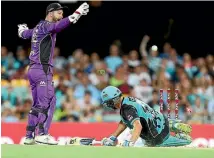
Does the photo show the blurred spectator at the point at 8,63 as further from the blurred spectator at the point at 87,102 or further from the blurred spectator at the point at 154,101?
the blurred spectator at the point at 154,101

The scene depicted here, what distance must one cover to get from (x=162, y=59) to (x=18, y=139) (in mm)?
4637

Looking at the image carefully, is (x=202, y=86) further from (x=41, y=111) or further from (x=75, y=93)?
(x=41, y=111)

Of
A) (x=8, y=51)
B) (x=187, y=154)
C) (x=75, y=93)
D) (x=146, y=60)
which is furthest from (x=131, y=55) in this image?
(x=187, y=154)

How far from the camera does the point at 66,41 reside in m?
22.2

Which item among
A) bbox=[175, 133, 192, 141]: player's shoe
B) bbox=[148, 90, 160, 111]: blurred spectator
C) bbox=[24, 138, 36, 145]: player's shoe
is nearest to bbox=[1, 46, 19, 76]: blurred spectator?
bbox=[148, 90, 160, 111]: blurred spectator

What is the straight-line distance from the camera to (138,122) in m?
11.5

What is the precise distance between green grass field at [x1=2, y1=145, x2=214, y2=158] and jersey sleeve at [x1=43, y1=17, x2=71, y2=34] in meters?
2.33

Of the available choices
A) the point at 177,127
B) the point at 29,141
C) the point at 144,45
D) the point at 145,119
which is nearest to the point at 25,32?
the point at 29,141

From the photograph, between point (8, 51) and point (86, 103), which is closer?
point (86, 103)

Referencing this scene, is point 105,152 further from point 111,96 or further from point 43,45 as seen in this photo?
point 43,45

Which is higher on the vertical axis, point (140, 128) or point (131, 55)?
point (131, 55)

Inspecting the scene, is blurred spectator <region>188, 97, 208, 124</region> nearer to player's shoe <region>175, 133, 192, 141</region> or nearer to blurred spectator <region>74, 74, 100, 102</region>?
blurred spectator <region>74, 74, 100, 102</region>

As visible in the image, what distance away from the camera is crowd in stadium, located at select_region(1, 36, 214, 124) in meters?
18.0

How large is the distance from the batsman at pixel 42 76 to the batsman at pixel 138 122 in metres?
0.95
